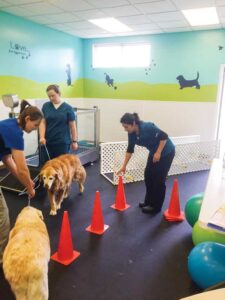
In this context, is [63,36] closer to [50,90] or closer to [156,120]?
[156,120]

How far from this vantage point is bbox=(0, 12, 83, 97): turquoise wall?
4.36 meters

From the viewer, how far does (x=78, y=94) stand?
6449 millimetres

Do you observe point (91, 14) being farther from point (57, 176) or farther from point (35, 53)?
point (57, 176)

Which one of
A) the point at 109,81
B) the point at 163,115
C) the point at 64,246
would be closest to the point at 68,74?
the point at 109,81

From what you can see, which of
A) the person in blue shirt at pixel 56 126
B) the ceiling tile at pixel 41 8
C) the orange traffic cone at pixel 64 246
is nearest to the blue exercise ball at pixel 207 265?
the orange traffic cone at pixel 64 246

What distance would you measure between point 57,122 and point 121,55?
358 centimetres

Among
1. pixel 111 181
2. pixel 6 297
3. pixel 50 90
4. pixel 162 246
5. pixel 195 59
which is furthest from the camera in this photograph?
pixel 195 59

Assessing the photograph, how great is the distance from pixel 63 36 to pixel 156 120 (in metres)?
2.84

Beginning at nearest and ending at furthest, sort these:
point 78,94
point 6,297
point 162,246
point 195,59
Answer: point 6,297, point 162,246, point 195,59, point 78,94

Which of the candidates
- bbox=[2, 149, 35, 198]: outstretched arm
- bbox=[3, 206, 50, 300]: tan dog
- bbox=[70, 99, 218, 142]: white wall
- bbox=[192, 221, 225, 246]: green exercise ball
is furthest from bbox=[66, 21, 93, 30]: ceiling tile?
bbox=[3, 206, 50, 300]: tan dog

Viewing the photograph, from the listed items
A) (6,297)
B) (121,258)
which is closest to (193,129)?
(121,258)

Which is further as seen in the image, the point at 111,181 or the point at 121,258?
the point at 111,181

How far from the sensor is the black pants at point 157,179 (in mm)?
2932

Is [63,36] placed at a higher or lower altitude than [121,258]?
higher
